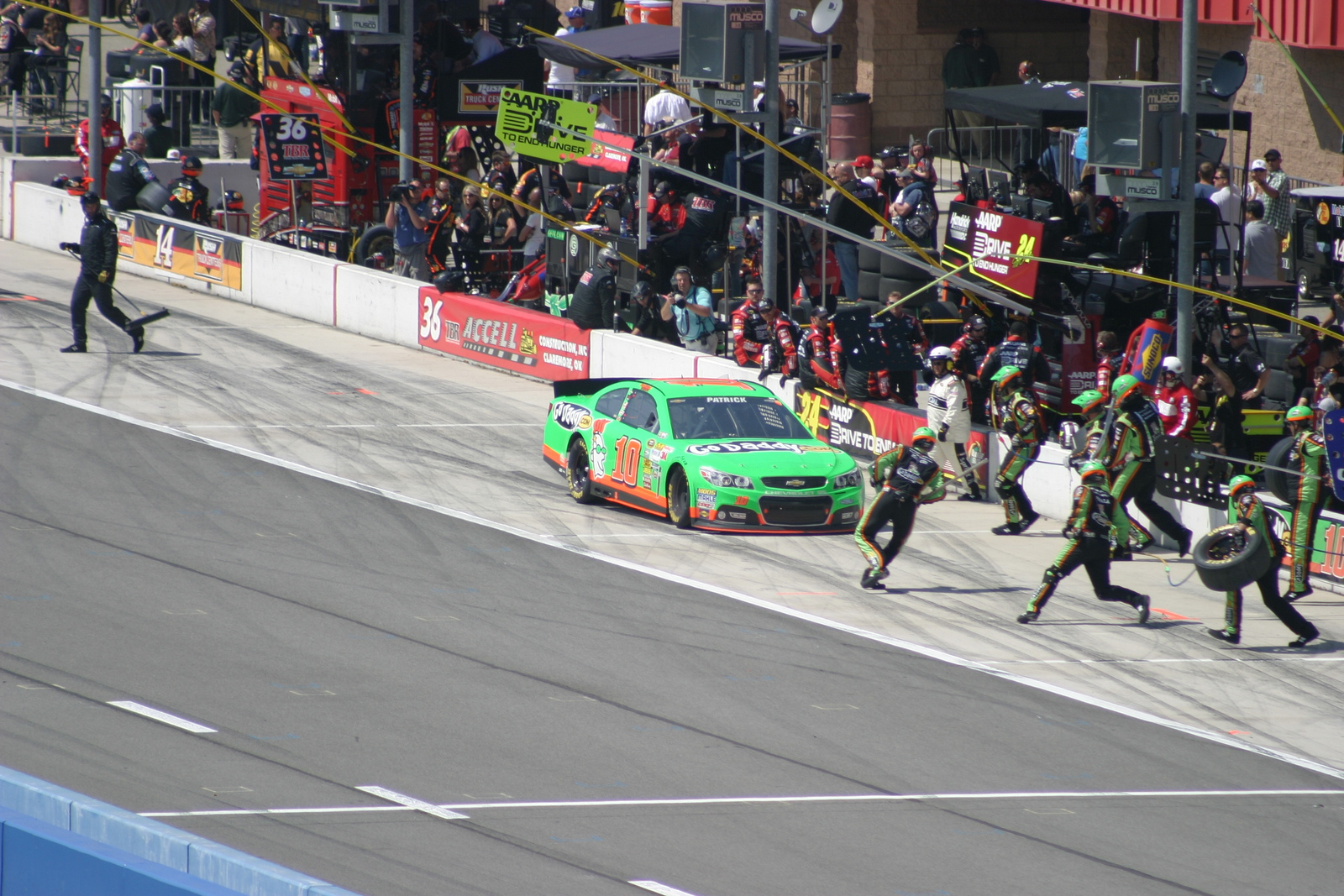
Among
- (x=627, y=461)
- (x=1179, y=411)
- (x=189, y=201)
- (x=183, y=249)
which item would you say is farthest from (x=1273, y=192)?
(x=189, y=201)

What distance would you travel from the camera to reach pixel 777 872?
28.0 ft

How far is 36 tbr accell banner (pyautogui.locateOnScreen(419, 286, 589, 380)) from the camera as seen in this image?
22.8 metres

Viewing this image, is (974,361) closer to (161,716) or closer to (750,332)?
(750,332)

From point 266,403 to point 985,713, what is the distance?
1161cm

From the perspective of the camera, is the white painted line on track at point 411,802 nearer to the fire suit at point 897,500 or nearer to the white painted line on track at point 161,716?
the white painted line on track at point 161,716

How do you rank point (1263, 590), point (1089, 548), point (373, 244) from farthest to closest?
point (373, 244) → point (1089, 548) → point (1263, 590)

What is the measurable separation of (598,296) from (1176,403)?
807 cm

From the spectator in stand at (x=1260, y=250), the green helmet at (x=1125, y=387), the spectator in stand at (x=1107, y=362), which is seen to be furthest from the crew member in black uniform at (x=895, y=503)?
the spectator in stand at (x=1260, y=250)

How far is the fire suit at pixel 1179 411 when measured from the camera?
1673 centimetres

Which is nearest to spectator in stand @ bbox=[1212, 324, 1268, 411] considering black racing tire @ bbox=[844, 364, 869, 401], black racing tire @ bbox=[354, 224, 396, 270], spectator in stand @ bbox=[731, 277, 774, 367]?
black racing tire @ bbox=[844, 364, 869, 401]

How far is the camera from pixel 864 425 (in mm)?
19281

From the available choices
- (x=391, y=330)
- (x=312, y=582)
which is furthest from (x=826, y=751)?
(x=391, y=330)

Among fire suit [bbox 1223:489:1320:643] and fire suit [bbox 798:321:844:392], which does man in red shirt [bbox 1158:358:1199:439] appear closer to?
fire suit [bbox 1223:489:1320:643]

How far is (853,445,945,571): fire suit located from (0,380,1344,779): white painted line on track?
1.14m
